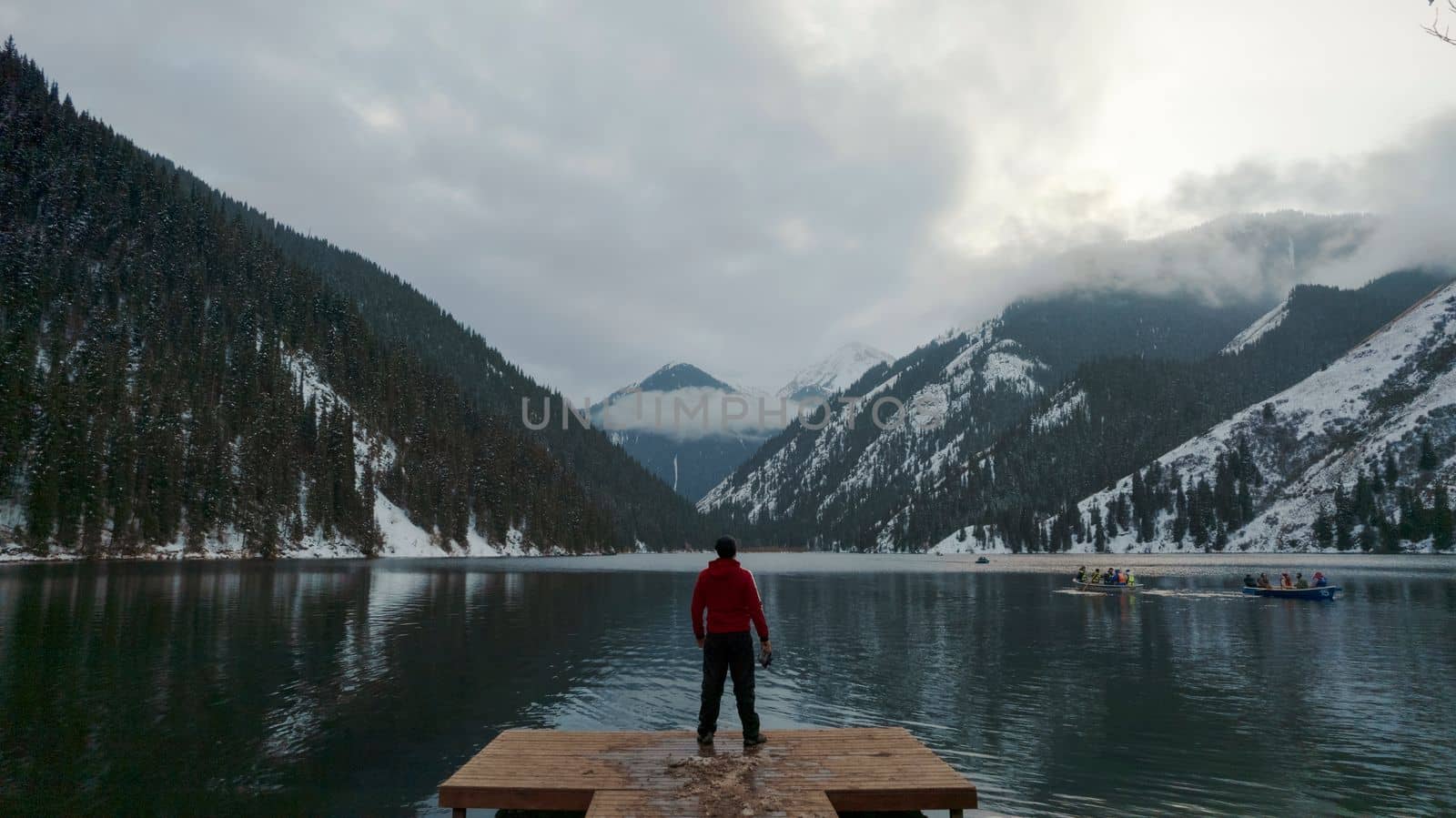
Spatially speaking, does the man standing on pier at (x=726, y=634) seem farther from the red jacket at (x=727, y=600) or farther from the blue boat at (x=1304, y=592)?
the blue boat at (x=1304, y=592)

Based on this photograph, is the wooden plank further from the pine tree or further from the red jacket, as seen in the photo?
the pine tree

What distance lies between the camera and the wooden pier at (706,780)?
12945mm

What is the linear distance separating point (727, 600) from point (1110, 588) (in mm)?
84994

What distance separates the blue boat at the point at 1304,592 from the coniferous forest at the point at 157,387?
149 meters

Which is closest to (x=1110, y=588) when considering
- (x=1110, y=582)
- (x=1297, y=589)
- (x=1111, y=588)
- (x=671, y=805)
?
(x=1111, y=588)

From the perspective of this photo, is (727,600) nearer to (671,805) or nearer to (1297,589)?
(671,805)

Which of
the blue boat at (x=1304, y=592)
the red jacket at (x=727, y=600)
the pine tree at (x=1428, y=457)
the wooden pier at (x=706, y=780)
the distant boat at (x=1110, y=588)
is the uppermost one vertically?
the pine tree at (x=1428, y=457)

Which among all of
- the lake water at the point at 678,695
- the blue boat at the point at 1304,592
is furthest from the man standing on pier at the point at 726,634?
the blue boat at the point at 1304,592

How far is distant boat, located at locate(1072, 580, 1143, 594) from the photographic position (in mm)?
84438

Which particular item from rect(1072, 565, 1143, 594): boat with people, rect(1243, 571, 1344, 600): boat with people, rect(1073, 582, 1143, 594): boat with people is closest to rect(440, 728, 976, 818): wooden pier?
rect(1243, 571, 1344, 600): boat with people

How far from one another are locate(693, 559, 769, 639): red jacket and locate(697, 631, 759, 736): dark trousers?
0.25 m

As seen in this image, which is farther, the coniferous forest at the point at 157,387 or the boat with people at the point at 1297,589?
the coniferous forest at the point at 157,387

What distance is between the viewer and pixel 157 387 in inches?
5487

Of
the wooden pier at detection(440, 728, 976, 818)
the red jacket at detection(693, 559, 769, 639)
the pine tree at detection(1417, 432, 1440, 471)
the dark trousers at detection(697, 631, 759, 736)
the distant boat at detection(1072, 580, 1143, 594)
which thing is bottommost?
the distant boat at detection(1072, 580, 1143, 594)
